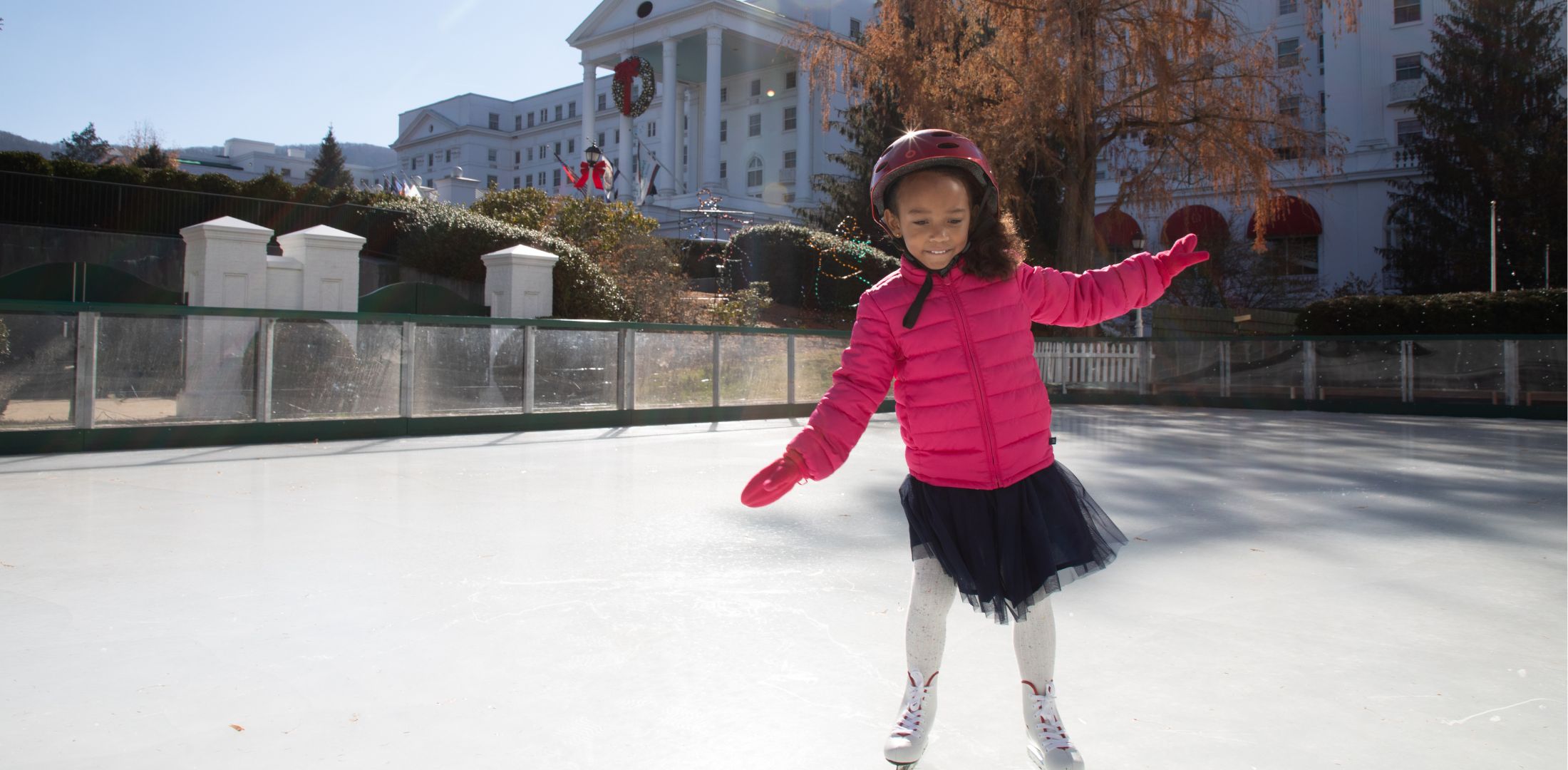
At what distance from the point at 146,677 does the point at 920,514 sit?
2217 millimetres

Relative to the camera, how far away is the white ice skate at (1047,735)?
217 cm

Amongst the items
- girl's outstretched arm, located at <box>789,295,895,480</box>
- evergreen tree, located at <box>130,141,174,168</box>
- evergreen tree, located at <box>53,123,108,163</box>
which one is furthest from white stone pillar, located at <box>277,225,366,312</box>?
evergreen tree, located at <box>53,123,108,163</box>

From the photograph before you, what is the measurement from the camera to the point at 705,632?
3268 mm

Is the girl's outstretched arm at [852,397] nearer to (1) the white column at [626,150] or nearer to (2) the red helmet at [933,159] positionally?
(2) the red helmet at [933,159]

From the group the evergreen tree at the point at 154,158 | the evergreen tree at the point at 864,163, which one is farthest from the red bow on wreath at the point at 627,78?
the evergreen tree at the point at 154,158

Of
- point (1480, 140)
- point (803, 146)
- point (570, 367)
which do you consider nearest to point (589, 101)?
point (803, 146)

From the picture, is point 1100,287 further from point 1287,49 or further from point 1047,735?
point 1287,49

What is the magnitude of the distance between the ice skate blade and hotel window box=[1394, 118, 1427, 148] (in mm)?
36302

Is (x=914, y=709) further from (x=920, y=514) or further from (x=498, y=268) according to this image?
(x=498, y=268)

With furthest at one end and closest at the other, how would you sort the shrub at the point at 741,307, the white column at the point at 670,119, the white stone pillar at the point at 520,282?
the white column at the point at 670,119
the shrub at the point at 741,307
the white stone pillar at the point at 520,282

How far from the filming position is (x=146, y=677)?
108 inches

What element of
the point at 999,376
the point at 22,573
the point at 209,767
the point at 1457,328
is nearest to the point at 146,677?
the point at 209,767

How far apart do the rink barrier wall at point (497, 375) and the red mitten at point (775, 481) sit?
845 centimetres

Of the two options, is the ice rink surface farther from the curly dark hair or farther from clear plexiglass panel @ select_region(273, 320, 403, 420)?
clear plexiglass panel @ select_region(273, 320, 403, 420)
